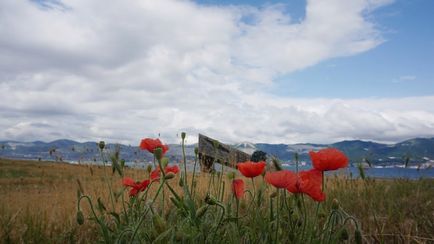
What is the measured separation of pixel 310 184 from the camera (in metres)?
2.13

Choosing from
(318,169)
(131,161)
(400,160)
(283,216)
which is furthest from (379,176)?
(318,169)

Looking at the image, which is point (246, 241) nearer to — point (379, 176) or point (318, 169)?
point (318, 169)

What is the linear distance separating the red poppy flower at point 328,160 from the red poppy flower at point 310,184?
5cm

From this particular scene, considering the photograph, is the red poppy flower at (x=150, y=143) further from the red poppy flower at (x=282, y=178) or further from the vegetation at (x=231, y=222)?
the red poppy flower at (x=282, y=178)

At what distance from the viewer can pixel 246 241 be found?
2561mm

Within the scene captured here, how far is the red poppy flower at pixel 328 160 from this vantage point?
2131mm

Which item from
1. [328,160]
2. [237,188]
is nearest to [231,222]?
[237,188]

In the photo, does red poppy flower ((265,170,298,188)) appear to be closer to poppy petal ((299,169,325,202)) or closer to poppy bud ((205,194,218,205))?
poppy petal ((299,169,325,202))

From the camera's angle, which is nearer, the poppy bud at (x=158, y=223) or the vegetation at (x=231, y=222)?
the poppy bud at (x=158, y=223)

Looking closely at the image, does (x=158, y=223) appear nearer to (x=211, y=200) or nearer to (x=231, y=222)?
(x=211, y=200)

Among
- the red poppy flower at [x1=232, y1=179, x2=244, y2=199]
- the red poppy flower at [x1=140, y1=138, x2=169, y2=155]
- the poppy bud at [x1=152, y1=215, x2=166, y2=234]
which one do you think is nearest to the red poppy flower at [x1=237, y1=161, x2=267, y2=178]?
the red poppy flower at [x1=232, y1=179, x2=244, y2=199]

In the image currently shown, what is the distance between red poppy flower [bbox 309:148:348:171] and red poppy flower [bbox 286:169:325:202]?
0.05m

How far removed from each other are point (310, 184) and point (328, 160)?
6.2 inches

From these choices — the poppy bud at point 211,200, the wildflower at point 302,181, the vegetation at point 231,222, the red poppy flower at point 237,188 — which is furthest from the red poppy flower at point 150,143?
the wildflower at point 302,181
